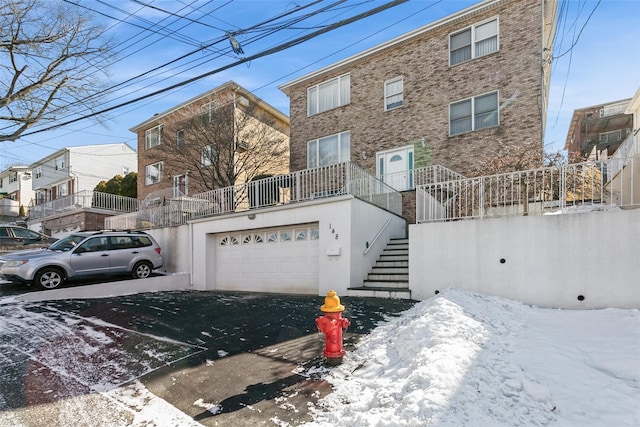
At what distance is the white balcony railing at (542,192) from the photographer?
6.37 metres

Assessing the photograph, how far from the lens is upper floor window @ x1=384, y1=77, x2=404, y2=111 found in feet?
44.7

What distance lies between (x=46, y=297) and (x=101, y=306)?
2301 millimetres

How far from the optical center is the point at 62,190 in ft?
110

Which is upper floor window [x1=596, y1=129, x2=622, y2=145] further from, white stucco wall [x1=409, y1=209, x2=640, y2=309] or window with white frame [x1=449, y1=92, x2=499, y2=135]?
white stucco wall [x1=409, y1=209, x2=640, y2=309]

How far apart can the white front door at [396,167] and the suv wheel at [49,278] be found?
37.2 ft

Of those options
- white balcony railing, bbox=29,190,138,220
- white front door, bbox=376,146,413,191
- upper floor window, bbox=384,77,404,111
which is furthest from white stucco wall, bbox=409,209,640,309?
white balcony railing, bbox=29,190,138,220

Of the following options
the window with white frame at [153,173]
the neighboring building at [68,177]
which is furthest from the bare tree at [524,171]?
the neighboring building at [68,177]

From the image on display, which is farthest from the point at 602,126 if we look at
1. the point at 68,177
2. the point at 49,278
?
the point at 68,177

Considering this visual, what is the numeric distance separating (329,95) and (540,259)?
12.0 metres

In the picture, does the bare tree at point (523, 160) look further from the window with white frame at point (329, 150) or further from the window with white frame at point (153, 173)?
the window with white frame at point (153, 173)

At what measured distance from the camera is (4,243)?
1538 centimetres

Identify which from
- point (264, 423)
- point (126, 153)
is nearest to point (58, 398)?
point (264, 423)

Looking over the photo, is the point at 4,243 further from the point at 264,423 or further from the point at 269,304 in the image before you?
the point at 264,423

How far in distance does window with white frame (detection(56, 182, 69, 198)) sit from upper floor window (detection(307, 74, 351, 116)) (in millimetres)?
29665
